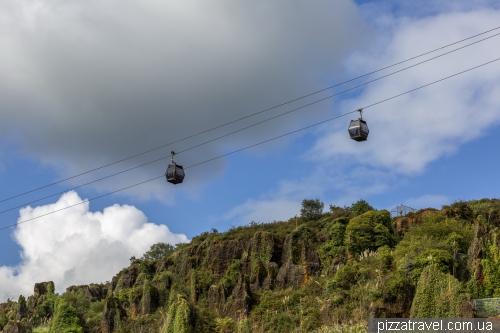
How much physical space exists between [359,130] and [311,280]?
79.8ft

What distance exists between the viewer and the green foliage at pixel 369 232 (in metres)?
50.0

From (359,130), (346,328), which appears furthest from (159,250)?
(359,130)

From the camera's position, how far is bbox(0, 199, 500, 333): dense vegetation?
36.6 metres

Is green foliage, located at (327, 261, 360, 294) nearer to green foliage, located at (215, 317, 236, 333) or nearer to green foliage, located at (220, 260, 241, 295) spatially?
green foliage, located at (215, 317, 236, 333)

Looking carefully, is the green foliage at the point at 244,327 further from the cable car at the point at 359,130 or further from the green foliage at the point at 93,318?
the cable car at the point at 359,130

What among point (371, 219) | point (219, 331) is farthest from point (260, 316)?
point (371, 219)

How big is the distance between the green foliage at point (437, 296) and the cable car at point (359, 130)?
13.3 m

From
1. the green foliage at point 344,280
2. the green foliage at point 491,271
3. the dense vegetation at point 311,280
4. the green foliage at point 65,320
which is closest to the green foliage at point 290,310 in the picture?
the dense vegetation at point 311,280

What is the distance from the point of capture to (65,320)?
4962 cm

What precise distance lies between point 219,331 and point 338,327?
10.4 metres

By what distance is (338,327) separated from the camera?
3659 cm

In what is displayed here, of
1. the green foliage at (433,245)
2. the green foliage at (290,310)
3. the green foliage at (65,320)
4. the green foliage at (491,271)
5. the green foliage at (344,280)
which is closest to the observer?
the green foliage at (491,271)

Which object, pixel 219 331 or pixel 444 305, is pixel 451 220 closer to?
pixel 444 305

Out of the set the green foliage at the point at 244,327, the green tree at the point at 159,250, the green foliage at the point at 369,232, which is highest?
the green tree at the point at 159,250
